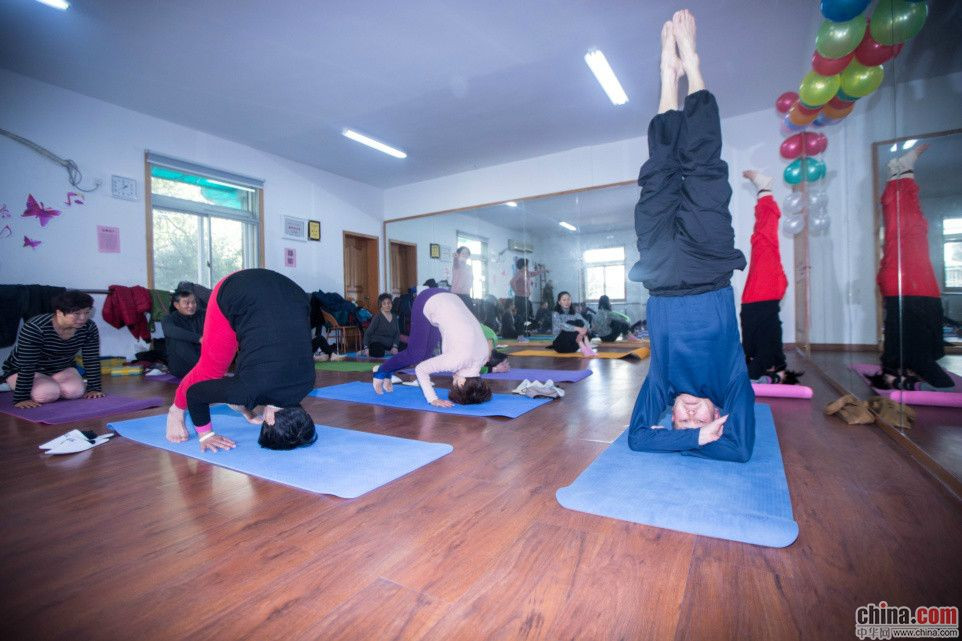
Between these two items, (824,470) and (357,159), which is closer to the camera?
(824,470)

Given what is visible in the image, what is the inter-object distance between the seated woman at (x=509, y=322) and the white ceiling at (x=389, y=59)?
3295mm

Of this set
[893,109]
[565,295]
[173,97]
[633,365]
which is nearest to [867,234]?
[893,109]

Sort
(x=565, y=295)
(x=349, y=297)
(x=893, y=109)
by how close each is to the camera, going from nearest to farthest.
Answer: (x=893, y=109) < (x=565, y=295) < (x=349, y=297)

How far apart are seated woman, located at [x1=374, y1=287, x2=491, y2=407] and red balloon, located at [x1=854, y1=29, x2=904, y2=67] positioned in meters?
2.78

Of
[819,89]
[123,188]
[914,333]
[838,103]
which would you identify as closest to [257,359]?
[914,333]

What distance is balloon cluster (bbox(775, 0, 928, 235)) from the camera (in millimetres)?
2231

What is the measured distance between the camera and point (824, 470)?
1.69 meters

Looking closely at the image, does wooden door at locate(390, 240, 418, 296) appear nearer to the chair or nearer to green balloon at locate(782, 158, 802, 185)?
the chair

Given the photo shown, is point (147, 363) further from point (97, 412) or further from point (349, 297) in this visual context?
point (349, 297)

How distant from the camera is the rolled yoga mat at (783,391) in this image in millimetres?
2925

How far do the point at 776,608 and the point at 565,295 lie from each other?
5656mm

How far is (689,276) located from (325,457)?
5.56 feet

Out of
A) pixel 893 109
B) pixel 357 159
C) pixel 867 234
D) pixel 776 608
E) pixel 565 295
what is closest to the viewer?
pixel 776 608

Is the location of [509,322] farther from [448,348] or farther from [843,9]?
[843,9]
